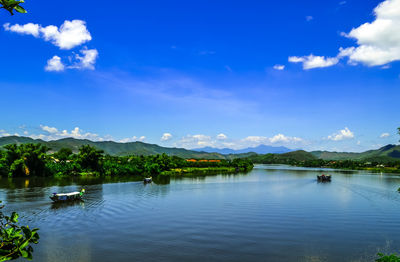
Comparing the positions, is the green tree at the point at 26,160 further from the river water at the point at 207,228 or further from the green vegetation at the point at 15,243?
the green vegetation at the point at 15,243

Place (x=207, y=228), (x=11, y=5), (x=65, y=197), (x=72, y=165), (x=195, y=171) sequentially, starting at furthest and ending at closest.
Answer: (x=195, y=171) < (x=72, y=165) < (x=65, y=197) < (x=207, y=228) < (x=11, y=5)

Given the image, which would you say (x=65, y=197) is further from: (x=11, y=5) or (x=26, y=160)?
(x=26, y=160)

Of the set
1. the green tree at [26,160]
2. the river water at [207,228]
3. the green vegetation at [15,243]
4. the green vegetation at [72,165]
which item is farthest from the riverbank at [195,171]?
the green vegetation at [15,243]

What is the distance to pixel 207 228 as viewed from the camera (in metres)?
27.3

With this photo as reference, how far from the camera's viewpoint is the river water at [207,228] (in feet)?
67.0

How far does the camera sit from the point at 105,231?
25.8 m

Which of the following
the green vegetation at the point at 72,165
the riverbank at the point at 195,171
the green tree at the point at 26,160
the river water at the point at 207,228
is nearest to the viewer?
the river water at the point at 207,228

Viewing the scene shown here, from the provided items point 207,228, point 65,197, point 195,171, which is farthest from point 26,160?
point 207,228

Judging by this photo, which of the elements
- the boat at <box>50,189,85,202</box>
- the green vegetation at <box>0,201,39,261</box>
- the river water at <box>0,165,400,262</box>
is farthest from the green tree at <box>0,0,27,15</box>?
the boat at <box>50,189,85,202</box>

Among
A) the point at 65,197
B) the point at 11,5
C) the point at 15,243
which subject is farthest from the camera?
the point at 65,197

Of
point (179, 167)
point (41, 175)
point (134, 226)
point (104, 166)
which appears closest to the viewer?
point (134, 226)

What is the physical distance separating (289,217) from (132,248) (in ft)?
65.6

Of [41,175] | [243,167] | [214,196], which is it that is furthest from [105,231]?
[243,167]

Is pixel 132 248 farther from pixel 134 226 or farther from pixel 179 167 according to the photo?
pixel 179 167
